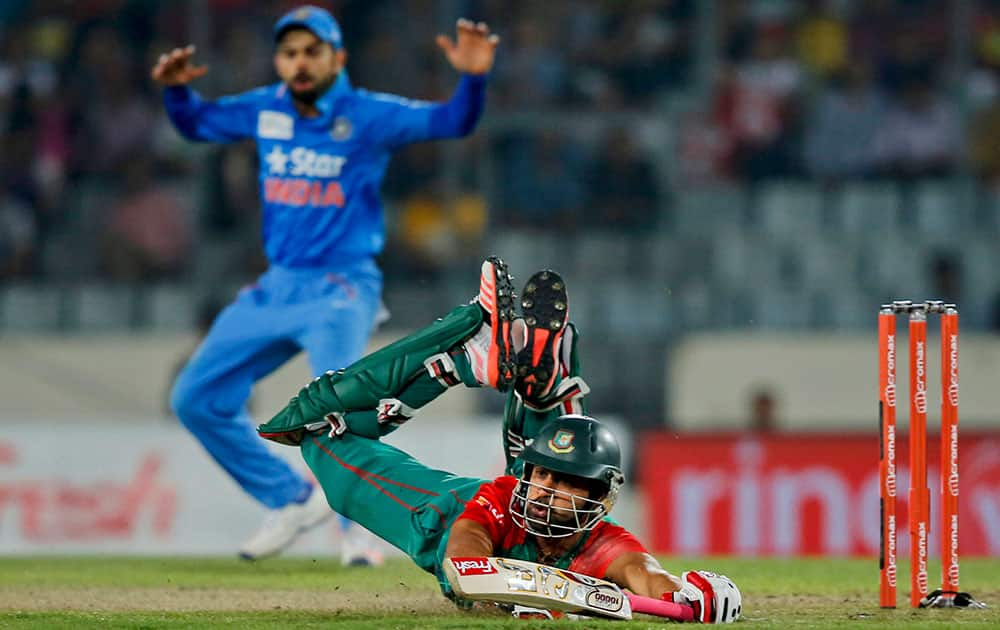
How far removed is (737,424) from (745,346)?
0.72m

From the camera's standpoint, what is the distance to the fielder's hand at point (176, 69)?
30.4 ft

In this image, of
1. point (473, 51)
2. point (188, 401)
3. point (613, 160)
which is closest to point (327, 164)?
point (473, 51)

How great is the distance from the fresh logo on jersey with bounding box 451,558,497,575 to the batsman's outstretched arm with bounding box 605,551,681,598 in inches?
22.7

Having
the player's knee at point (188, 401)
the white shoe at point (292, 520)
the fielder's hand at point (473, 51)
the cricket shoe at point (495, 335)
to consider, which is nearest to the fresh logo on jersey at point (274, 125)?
the fielder's hand at point (473, 51)

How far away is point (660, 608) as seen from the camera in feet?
19.2

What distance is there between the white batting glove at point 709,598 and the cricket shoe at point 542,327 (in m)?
1.05

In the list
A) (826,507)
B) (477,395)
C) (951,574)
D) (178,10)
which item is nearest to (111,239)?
(178,10)

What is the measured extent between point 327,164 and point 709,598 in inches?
158

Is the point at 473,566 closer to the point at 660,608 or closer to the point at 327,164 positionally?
the point at 660,608

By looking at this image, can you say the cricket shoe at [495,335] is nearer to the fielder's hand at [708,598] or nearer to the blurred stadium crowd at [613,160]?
the fielder's hand at [708,598]

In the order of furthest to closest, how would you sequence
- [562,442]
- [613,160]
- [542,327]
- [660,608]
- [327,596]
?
1. [613,160]
2. [327,596]
3. [542,327]
4. [562,442]
5. [660,608]

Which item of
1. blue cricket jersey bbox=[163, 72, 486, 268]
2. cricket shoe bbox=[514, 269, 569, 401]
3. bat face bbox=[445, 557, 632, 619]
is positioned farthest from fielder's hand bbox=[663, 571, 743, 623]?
blue cricket jersey bbox=[163, 72, 486, 268]

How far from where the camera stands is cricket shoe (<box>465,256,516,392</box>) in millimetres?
6652

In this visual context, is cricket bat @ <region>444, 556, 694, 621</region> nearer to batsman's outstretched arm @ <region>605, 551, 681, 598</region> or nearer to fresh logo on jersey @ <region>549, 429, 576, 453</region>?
batsman's outstretched arm @ <region>605, 551, 681, 598</region>
